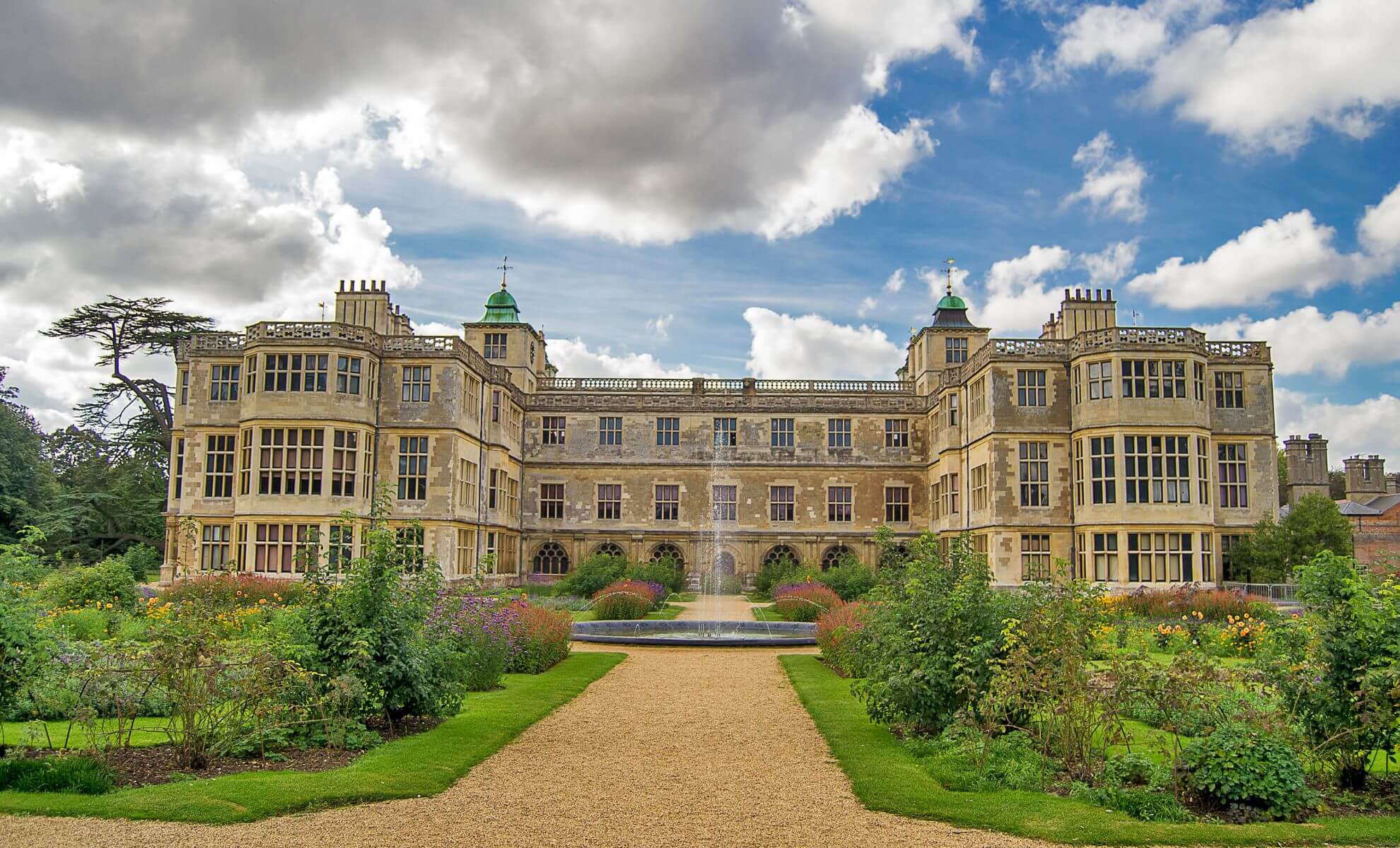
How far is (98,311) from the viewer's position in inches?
1786

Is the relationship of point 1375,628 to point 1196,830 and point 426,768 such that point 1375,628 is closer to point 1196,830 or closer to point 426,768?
point 1196,830

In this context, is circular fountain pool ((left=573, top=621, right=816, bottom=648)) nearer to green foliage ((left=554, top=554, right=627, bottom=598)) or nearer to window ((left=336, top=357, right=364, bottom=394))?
green foliage ((left=554, top=554, right=627, bottom=598))

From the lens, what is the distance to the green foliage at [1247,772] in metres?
7.72

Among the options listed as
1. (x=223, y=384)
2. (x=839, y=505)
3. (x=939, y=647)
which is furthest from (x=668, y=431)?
(x=939, y=647)

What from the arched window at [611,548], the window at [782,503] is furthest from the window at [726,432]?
the arched window at [611,548]

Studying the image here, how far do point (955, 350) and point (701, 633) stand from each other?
21.1 metres

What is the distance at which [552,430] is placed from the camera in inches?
1565

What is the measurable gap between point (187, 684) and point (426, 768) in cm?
240

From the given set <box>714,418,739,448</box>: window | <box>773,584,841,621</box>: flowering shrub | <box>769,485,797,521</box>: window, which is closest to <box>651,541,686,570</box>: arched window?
<box>769,485,797,521</box>: window

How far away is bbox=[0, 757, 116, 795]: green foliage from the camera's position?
8094 millimetres

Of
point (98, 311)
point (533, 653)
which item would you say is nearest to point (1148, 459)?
point (533, 653)

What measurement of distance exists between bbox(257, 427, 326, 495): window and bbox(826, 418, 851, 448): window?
19858mm

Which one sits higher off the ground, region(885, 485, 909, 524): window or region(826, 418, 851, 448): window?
region(826, 418, 851, 448): window

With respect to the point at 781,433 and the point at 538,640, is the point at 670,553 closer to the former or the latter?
the point at 781,433
